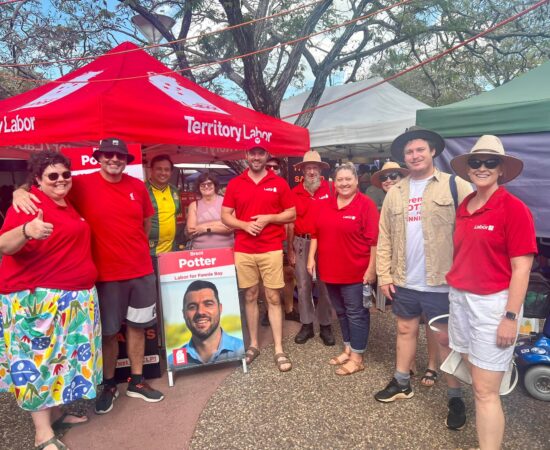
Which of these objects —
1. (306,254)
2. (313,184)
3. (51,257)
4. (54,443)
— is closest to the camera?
(51,257)

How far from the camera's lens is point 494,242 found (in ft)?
6.79

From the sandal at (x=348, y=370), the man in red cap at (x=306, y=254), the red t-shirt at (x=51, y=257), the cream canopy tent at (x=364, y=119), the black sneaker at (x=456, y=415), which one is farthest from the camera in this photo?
the cream canopy tent at (x=364, y=119)

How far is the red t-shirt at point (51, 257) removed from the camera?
7.58 ft

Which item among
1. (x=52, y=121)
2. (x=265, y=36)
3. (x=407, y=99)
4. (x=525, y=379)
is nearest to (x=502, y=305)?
(x=525, y=379)

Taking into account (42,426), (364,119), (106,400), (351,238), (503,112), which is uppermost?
(364,119)

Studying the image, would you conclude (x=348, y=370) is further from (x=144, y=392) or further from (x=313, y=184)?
(x=313, y=184)

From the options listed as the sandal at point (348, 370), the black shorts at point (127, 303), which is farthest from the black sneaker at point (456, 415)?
the black shorts at point (127, 303)

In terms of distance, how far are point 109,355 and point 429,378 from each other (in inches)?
102

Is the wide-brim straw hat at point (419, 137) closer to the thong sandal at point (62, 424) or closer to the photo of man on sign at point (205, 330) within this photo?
the photo of man on sign at point (205, 330)

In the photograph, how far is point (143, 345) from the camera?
10.6ft

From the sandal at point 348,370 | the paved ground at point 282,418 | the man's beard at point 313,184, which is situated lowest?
the paved ground at point 282,418

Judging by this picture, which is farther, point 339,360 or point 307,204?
point 307,204

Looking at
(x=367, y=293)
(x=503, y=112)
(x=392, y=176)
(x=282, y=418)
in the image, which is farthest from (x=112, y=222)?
(x=503, y=112)

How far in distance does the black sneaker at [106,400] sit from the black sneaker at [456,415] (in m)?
2.48
